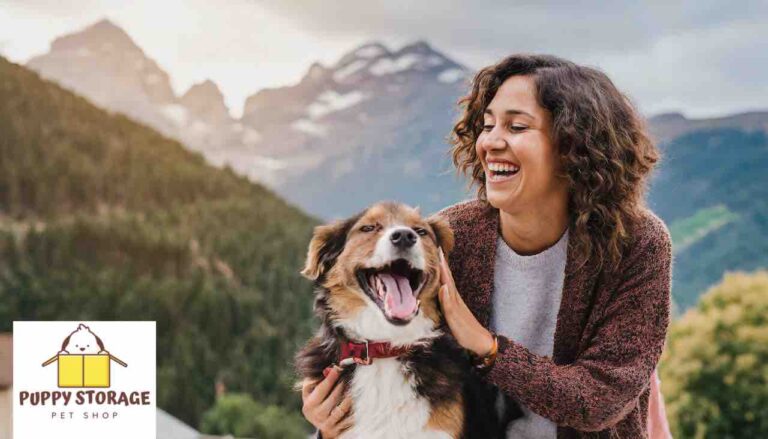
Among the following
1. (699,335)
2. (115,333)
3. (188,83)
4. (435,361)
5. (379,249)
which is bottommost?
(699,335)

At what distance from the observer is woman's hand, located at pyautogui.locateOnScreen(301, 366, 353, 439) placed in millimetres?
1758

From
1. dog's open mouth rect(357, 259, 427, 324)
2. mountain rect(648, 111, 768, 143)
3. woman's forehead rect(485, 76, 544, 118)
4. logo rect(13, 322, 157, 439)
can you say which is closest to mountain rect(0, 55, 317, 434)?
mountain rect(648, 111, 768, 143)

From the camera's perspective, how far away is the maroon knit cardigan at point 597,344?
1.65 meters

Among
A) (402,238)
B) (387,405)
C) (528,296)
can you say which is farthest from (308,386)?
(528,296)

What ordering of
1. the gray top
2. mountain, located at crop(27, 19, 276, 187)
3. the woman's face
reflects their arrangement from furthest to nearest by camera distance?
→ mountain, located at crop(27, 19, 276, 187), the gray top, the woman's face

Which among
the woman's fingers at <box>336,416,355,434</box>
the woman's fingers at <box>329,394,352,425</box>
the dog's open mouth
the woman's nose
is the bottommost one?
the woman's fingers at <box>336,416,355,434</box>

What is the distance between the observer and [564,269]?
71.9 inches

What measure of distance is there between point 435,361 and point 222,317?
4.99m

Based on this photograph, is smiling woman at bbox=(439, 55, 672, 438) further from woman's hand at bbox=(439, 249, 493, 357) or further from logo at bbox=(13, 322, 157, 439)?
logo at bbox=(13, 322, 157, 439)

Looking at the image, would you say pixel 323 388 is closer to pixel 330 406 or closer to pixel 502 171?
pixel 330 406

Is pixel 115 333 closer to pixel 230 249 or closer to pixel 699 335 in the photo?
pixel 699 335

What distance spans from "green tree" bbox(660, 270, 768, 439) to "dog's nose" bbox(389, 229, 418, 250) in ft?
10.9

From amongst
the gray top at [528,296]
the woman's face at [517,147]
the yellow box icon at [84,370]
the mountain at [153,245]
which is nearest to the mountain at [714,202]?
the mountain at [153,245]

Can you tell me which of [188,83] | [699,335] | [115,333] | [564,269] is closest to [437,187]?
[699,335]
